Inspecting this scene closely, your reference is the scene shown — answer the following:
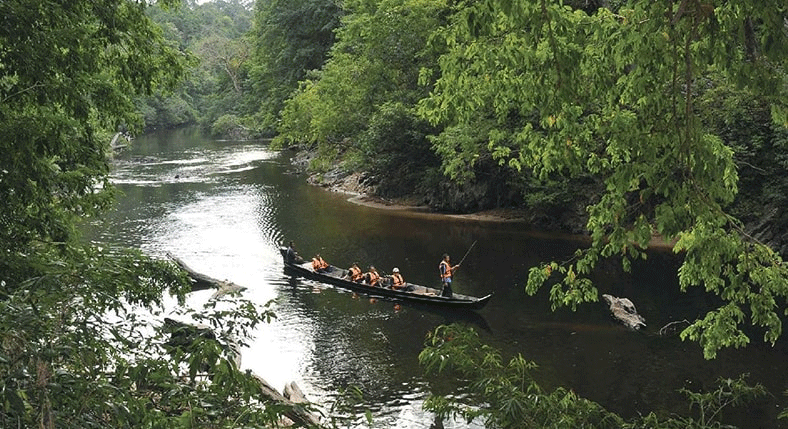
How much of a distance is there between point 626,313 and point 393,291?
6.45 meters

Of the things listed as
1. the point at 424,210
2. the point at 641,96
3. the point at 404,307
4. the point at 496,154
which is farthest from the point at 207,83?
the point at 641,96

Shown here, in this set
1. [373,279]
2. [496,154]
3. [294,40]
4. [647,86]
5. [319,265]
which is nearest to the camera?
[647,86]

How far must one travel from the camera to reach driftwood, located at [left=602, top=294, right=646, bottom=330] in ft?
54.9

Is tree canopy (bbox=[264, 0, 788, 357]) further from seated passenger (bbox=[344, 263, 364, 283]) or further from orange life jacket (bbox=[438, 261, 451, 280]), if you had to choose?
seated passenger (bbox=[344, 263, 364, 283])

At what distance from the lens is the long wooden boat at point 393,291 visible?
18375mm

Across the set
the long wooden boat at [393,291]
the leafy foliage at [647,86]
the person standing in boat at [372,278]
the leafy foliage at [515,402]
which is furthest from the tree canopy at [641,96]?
the person standing in boat at [372,278]

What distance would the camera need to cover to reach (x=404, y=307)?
19.3 m

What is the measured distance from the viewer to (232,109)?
258 feet

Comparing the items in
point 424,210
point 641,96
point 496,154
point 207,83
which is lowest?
point 424,210

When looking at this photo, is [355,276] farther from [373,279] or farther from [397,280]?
[397,280]

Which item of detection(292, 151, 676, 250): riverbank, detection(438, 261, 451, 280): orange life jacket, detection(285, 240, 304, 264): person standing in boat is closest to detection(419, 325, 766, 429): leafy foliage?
detection(438, 261, 451, 280): orange life jacket

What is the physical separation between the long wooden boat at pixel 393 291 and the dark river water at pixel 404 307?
318 millimetres

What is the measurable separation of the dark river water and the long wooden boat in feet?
1.04

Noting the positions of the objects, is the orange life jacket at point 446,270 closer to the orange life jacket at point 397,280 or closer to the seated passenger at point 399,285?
the seated passenger at point 399,285
